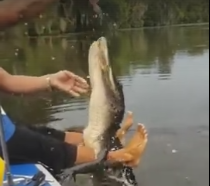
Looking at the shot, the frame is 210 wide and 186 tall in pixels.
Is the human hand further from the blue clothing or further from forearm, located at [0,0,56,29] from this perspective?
forearm, located at [0,0,56,29]

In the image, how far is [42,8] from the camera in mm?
1573

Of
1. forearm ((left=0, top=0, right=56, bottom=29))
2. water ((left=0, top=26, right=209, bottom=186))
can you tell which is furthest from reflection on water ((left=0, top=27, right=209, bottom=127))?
forearm ((left=0, top=0, right=56, bottom=29))

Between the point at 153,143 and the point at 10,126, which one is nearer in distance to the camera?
the point at 10,126

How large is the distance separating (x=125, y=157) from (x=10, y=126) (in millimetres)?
476

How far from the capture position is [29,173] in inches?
87.7

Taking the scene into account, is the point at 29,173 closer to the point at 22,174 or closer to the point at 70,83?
the point at 22,174

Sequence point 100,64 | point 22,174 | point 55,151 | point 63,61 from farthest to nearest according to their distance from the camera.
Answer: point 63,61, point 55,151, point 100,64, point 22,174

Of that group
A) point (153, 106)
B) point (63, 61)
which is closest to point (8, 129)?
point (153, 106)

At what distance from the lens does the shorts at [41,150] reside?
244cm

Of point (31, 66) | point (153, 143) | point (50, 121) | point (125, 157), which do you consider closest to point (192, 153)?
point (153, 143)

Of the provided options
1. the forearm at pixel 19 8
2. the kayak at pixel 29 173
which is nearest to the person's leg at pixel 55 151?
the kayak at pixel 29 173

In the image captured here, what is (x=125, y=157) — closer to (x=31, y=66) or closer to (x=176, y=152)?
(x=176, y=152)

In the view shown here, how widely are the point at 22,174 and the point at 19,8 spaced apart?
0.82 metres

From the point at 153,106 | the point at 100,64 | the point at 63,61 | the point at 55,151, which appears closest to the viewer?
the point at 100,64
